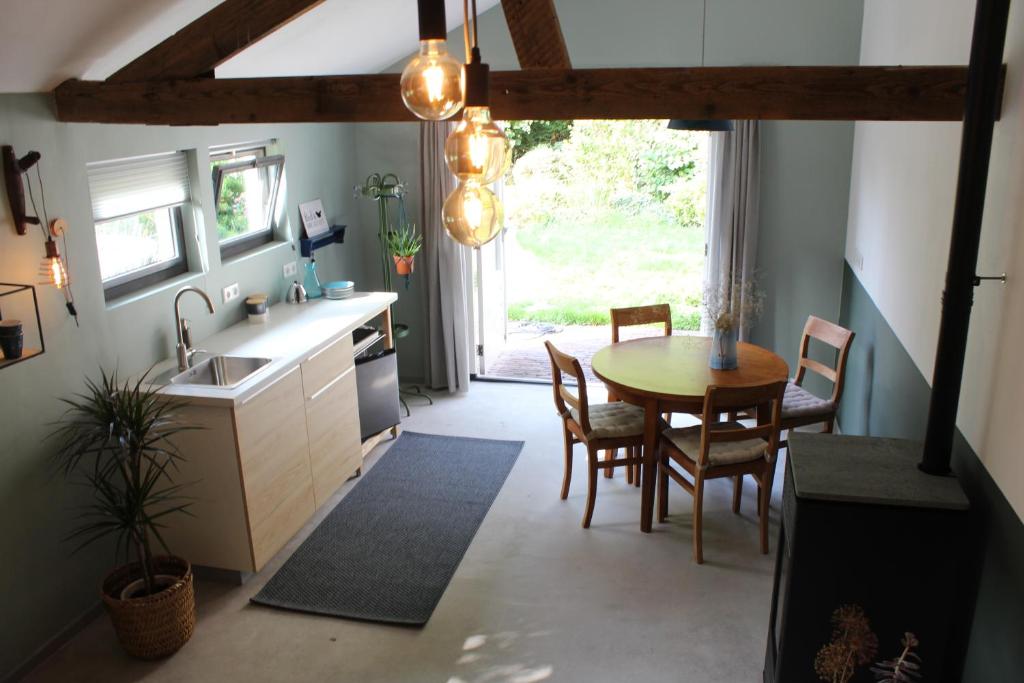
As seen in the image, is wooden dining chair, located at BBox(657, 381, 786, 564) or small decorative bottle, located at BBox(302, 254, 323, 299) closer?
wooden dining chair, located at BBox(657, 381, 786, 564)

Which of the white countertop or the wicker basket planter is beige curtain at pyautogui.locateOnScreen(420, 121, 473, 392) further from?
the wicker basket planter

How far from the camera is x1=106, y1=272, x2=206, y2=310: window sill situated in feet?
12.6

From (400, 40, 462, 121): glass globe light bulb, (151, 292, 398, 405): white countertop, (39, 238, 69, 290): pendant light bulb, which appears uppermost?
(400, 40, 462, 121): glass globe light bulb

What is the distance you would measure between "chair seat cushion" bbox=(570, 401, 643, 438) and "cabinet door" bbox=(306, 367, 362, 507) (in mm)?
1263

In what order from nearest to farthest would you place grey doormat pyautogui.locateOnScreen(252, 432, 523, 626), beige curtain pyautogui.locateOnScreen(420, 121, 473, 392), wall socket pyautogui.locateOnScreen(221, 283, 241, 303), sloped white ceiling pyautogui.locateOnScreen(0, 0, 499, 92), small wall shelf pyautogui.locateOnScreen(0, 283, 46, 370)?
1. sloped white ceiling pyautogui.locateOnScreen(0, 0, 499, 92)
2. small wall shelf pyautogui.locateOnScreen(0, 283, 46, 370)
3. grey doormat pyautogui.locateOnScreen(252, 432, 523, 626)
4. wall socket pyautogui.locateOnScreen(221, 283, 241, 303)
5. beige curtain pyautogui.locateOnScreen(420, 121, 473, 392)

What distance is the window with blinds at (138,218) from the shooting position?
3842 mm

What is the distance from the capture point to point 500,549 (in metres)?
4.12

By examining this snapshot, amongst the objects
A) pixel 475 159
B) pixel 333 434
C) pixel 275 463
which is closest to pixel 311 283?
pixel 333 434

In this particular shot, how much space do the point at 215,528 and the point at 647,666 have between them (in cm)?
199

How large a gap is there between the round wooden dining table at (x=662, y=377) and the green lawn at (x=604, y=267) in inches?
146

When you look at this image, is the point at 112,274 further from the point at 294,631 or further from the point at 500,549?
the point at 500,549

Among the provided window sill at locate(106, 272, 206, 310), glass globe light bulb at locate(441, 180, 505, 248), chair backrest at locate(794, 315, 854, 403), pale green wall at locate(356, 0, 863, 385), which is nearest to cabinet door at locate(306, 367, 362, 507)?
window sill at locate(106, 272, 206, 310)

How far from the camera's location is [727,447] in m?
4.02

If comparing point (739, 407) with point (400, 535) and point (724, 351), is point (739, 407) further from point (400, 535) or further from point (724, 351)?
point (400, 535)
